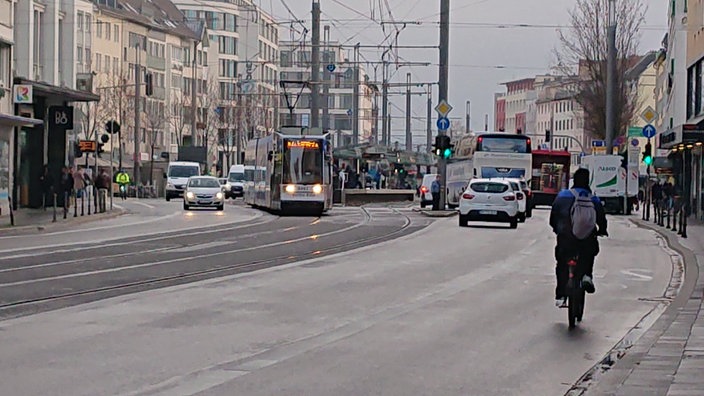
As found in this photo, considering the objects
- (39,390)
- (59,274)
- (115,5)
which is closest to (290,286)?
(59,274)

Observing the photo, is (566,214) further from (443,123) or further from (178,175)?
(178,175)

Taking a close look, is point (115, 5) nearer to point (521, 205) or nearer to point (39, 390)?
point (521, 205)

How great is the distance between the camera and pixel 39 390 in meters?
9.81

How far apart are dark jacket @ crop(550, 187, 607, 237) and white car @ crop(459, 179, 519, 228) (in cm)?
2687

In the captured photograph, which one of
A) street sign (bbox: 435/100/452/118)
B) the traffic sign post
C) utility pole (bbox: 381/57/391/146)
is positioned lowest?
the traffic sign post

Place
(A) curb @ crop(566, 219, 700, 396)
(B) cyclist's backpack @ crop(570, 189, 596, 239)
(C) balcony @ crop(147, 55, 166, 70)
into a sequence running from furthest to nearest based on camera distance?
(C) balcony @ crop(147, 55, 166, 70)
(B) cyclist's backpack @ crop(570, 189, 596, 239)
(A) curb @ crop(566, 219, 700, 396)

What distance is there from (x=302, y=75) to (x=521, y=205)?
12379cm

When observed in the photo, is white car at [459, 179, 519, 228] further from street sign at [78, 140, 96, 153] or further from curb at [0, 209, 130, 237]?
street sign at [78, 140, 96, 153]

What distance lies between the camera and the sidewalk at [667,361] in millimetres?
10261

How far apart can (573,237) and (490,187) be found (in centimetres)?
2737

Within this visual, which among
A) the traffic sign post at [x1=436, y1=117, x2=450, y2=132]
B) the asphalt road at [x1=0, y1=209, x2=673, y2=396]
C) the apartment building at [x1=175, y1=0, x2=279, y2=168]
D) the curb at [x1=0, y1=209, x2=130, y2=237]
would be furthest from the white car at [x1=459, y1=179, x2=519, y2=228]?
the apartment building at [x1=175, y1=0, x2=279, y2=168]

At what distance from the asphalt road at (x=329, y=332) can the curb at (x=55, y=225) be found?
1082cm

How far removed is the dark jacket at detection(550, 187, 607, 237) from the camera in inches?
595

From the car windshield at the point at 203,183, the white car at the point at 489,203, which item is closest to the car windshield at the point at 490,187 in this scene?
the white car at the point at 489,203
